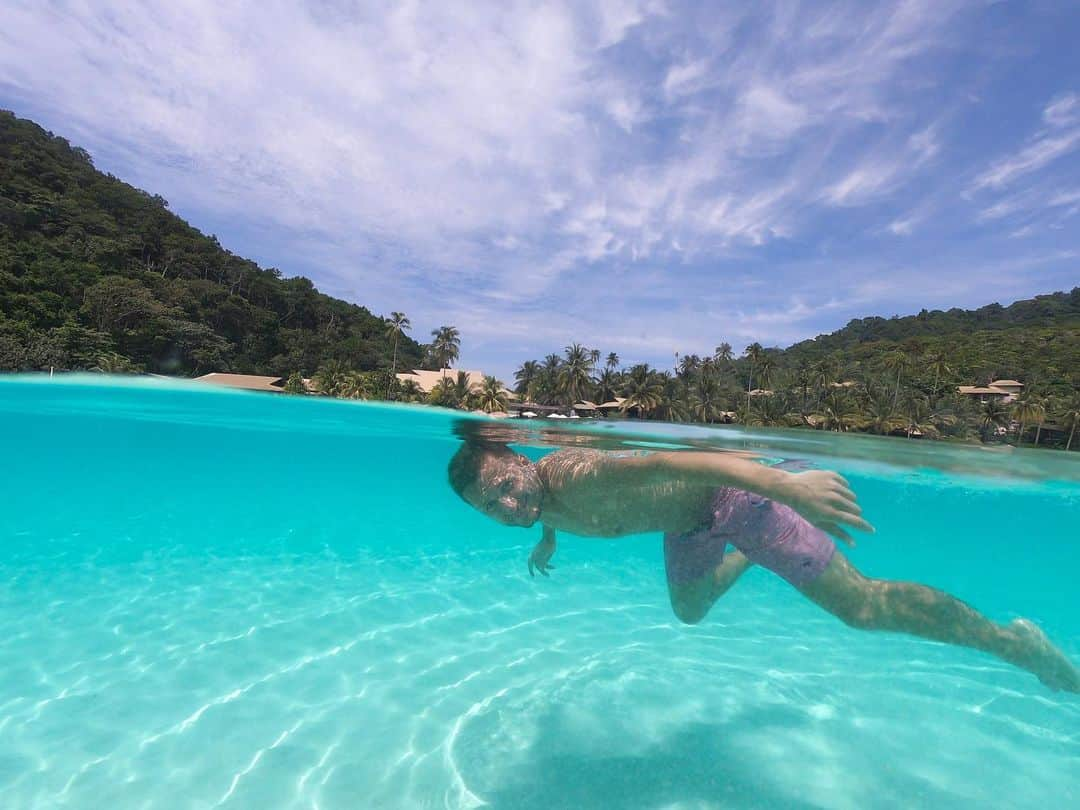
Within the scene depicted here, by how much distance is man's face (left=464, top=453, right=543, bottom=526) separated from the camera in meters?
3.29

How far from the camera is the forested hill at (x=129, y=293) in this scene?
43250 mm

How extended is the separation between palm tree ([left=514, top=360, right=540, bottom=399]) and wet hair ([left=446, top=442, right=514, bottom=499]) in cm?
7217

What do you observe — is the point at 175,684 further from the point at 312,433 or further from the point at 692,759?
the point at 312,433

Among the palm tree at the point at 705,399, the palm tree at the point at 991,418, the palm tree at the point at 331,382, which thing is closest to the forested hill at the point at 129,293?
the palm tree at the point at 331,382

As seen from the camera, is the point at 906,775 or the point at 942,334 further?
the point at 942,334

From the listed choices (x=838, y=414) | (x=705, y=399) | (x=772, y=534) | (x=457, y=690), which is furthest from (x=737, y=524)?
(x=705, y=399)

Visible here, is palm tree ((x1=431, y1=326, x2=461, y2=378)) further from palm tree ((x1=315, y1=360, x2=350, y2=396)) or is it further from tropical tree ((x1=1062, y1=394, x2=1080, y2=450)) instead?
tropical tree ((x1=1062, y1=394, x2=1080, y2=450))

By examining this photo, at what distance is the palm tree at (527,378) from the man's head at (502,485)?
72.3 meters

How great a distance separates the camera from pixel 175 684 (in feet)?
16.7

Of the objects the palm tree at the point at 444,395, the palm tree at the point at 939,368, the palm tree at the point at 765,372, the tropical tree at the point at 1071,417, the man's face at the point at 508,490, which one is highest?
the palm tree at the point at 939,368

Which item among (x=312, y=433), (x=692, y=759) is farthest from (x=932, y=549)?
(x=692, y=759)

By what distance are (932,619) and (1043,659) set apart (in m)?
0.74

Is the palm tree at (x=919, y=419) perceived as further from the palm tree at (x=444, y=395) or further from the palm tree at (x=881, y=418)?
the palm tree at (x=444, y=395)

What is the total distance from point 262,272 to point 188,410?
84.3 m
